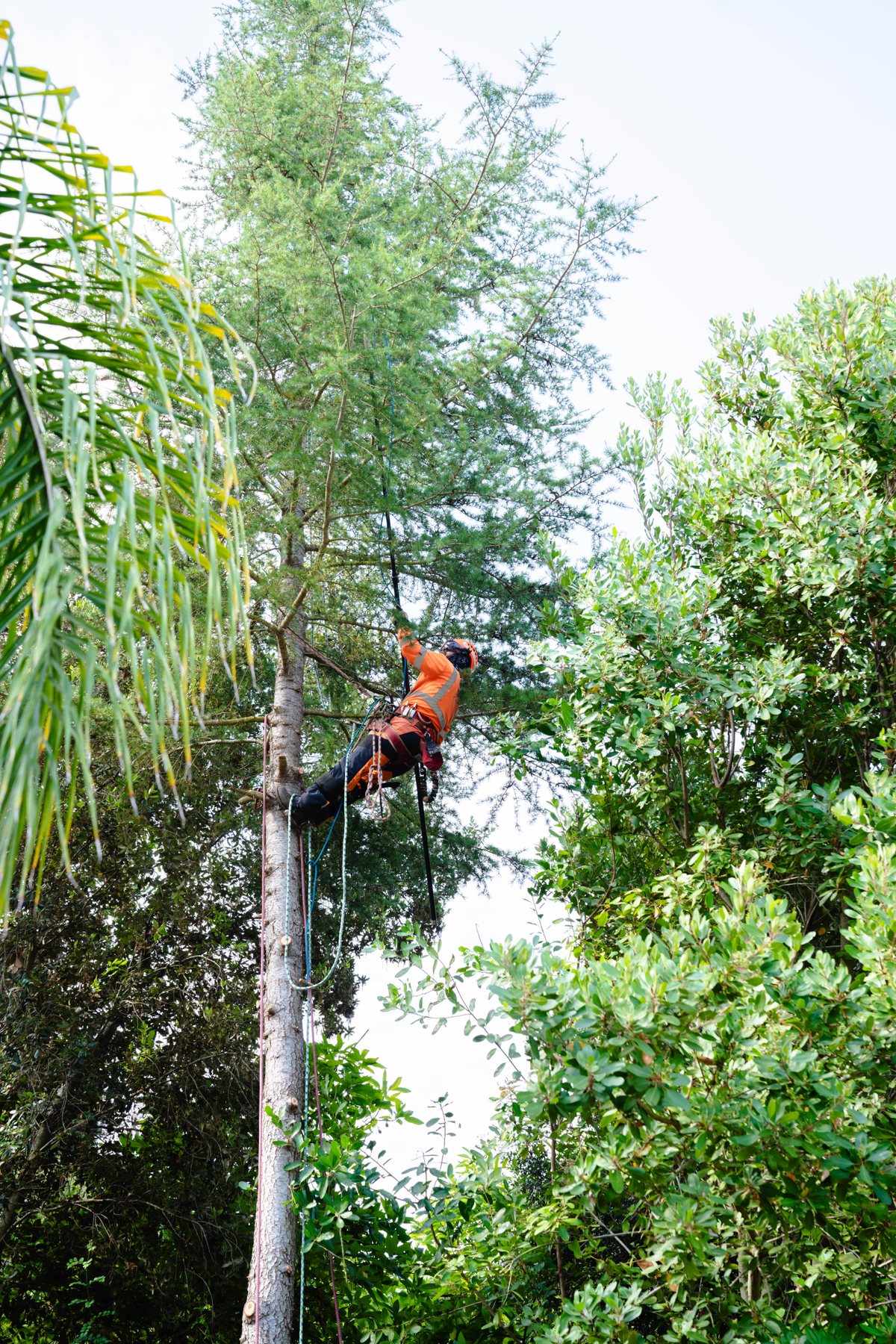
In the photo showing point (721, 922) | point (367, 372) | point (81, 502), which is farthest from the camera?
point (367, 372)

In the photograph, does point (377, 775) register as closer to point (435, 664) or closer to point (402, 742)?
point (402, 742)

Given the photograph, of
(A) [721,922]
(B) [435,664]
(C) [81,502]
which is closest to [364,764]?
(B) [435,664]

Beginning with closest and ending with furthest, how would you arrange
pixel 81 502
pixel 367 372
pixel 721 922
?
pixel 81 502
pixel 721 922
pixel 367 372

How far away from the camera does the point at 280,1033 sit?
17.8 ft

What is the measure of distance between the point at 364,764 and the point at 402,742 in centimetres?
26

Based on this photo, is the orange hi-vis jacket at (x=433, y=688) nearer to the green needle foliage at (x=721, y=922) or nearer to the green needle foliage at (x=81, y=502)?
the green needle foliage at (x=721, y=922)

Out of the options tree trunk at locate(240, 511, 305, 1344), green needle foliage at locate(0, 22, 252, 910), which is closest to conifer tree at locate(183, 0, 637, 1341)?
tree trunk at locate(240, 511, 305, 1344)

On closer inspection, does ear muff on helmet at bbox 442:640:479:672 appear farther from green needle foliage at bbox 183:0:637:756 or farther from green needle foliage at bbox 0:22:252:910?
green needle foliage at bbox 0:22:252:910

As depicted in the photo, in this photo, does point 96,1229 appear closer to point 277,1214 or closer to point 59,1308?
point 59,1308

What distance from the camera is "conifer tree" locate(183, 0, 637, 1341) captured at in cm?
509

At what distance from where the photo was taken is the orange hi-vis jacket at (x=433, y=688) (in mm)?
5879

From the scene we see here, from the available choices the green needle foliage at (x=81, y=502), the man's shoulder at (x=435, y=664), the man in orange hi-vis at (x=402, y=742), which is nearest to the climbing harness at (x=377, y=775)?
the man in orange hi-vis at (x=402, y=742)

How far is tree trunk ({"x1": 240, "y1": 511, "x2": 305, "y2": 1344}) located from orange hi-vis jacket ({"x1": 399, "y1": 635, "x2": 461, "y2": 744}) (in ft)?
2.93

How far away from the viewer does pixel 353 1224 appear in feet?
16.4
